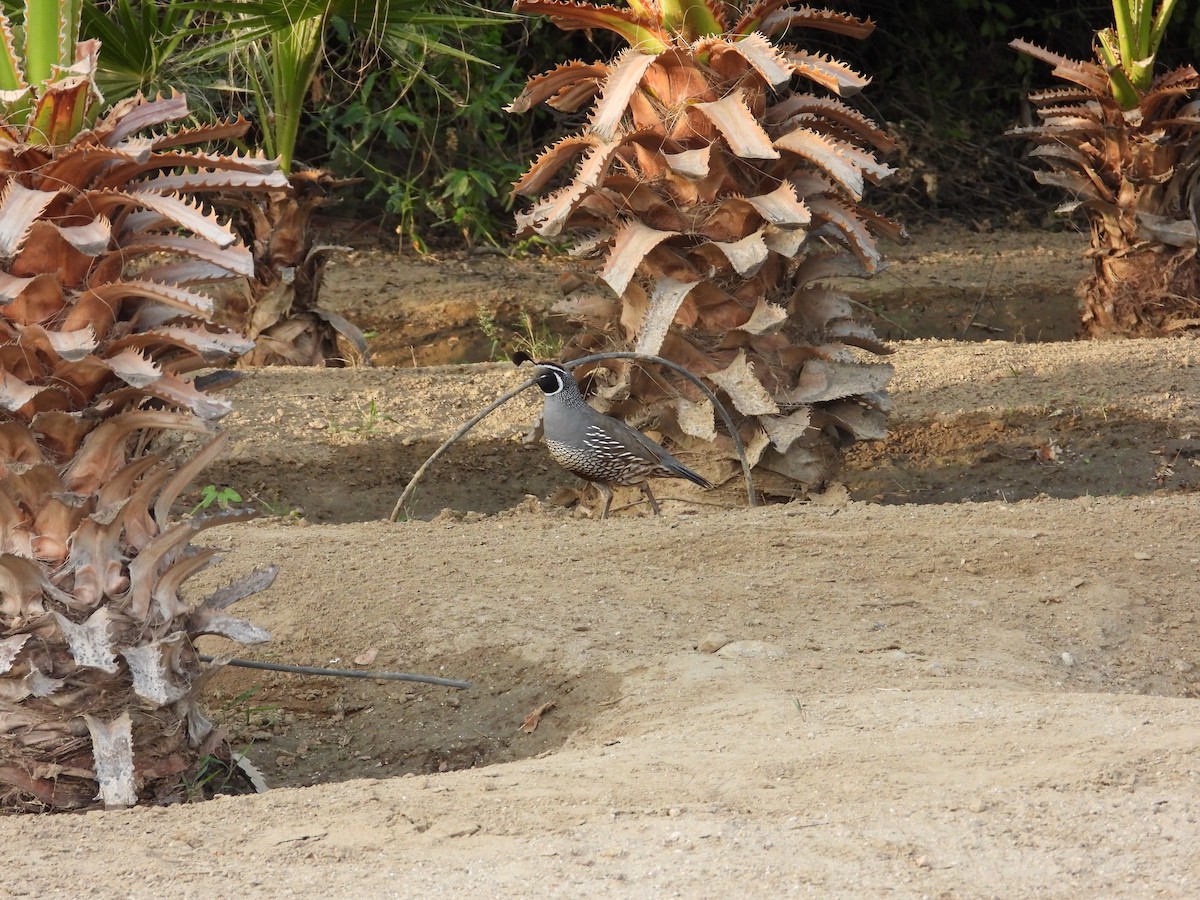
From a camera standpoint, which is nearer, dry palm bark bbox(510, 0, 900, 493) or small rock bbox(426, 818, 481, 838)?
small rock bbox(426, 818, 481, 838)

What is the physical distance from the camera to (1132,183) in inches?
281

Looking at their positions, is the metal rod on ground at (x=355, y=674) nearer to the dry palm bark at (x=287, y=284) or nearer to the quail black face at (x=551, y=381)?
the quail black face at (x=551, y=381)

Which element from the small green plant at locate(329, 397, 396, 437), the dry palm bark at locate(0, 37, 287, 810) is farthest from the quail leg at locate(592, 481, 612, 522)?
the dry palm bark at locate(0, 37, 287, 810)

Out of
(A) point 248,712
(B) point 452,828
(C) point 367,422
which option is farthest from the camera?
(C) point 367,422

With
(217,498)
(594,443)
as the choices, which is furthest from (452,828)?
(217,498)

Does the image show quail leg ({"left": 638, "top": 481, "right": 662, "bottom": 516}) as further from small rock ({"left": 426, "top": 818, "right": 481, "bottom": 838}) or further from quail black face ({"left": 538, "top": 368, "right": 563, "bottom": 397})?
small rock ({"left": 426, "top": 818, "right": 481, "bottom": 838})

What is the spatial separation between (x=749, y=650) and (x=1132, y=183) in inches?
190

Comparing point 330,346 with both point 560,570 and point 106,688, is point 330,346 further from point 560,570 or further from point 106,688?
point 106,688

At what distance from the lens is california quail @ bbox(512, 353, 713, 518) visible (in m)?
4.59

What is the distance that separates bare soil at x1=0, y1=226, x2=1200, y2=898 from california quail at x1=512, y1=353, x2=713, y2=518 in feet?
0.61

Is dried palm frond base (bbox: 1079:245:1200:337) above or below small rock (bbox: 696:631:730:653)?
below

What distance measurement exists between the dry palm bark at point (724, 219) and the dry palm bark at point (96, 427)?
191 cm

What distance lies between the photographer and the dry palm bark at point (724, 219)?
4.46 metres

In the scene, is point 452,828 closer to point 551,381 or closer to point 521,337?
point 551,381
